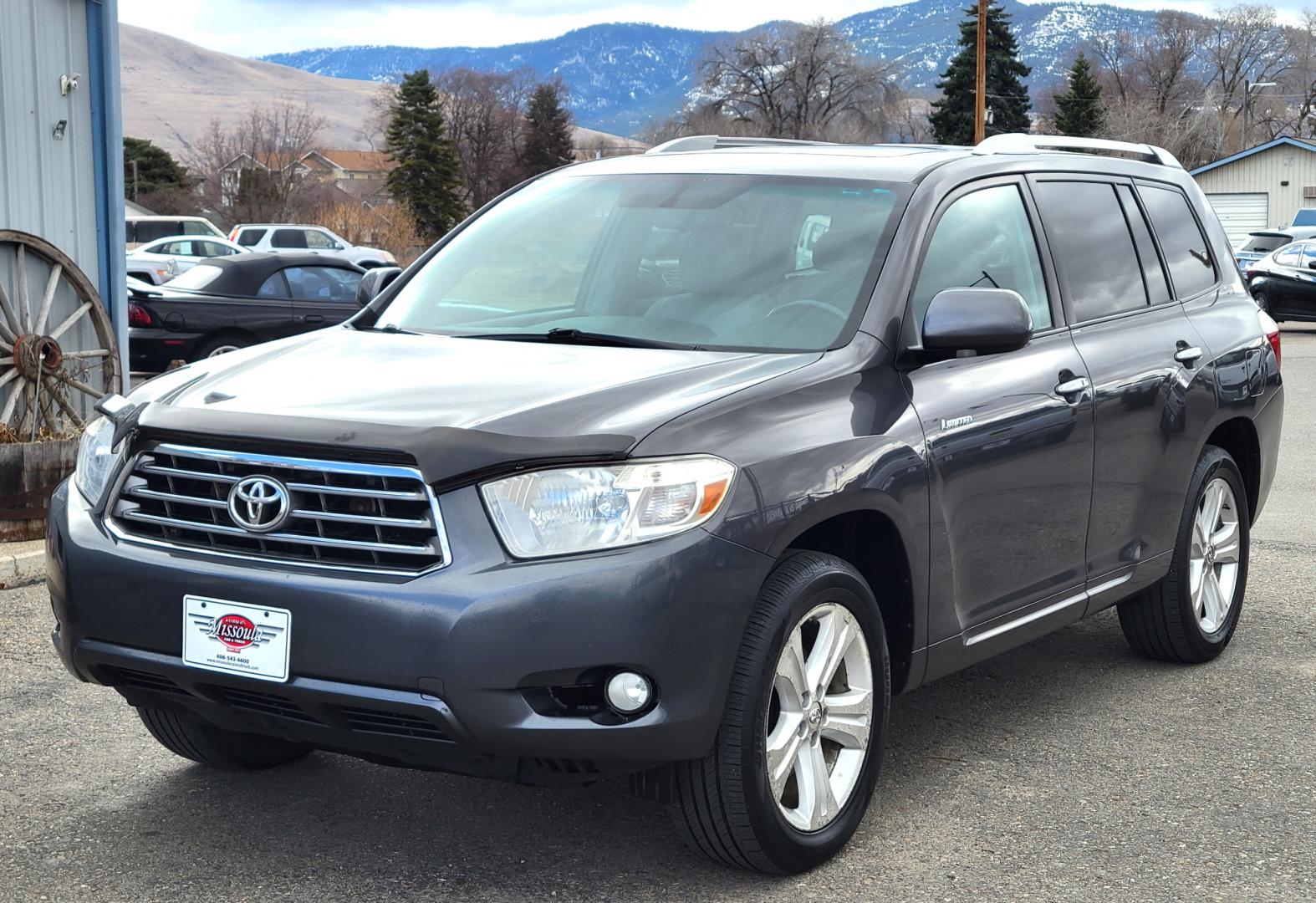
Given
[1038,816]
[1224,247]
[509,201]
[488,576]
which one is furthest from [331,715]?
[1224,247]

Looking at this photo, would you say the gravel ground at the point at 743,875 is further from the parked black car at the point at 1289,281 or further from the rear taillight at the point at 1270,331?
the parked black car at the point at 1289,281

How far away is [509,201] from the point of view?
541cm

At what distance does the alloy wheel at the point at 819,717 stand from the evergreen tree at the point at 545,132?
322 feet

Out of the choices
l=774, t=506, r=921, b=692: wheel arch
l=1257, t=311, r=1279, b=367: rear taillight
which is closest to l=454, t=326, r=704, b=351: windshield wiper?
l=774, t=506, r=921, b=692: wheel arch

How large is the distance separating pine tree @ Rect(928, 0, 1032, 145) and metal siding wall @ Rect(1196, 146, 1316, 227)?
12899 mm

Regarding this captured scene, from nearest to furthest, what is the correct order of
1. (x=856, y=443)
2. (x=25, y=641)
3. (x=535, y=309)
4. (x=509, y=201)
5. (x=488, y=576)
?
(x=488, y=576)
(x=856, y=443)
(x=535, y=309)
(x=509, y=201)
(x=25, y=641)

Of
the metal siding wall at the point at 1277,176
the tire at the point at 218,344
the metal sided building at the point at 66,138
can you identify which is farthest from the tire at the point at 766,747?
the metal siding wall at the point at 1277,176

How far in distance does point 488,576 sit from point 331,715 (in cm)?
50

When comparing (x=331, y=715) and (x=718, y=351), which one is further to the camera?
(x=718, y=351)

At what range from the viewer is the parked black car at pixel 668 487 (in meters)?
3.37

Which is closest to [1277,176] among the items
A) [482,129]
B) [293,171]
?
[293,171]

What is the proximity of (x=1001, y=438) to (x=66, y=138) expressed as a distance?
7673mm

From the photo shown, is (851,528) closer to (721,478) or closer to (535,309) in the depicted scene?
(721,478)

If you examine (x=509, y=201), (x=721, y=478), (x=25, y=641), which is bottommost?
(x=25, y=641)
